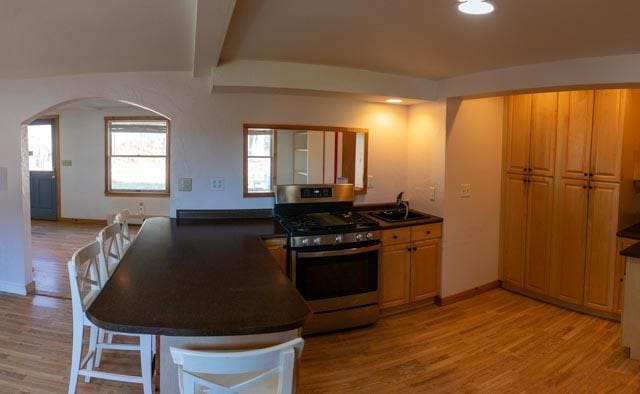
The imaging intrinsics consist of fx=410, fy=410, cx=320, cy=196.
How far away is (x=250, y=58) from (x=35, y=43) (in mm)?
1323

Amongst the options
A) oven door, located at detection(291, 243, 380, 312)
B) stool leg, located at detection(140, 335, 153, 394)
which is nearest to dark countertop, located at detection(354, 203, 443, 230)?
oven door, located at detection(291, 243, 380, 312)

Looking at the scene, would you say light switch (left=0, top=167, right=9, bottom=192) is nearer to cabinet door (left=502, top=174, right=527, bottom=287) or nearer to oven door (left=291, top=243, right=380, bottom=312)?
oven door (left=291, top=243, right=380, bottom=312)

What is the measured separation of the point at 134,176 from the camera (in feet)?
23.9

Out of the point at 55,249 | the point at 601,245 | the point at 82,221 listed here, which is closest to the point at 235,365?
the point at 601,245

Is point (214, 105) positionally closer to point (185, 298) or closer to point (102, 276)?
point (102, 276)

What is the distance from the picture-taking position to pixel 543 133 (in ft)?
12.5

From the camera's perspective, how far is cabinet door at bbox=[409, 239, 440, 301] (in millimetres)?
3602

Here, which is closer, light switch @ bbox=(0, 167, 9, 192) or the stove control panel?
the stove control panel

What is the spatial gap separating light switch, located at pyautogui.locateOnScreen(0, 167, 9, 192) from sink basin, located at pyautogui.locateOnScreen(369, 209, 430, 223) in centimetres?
337

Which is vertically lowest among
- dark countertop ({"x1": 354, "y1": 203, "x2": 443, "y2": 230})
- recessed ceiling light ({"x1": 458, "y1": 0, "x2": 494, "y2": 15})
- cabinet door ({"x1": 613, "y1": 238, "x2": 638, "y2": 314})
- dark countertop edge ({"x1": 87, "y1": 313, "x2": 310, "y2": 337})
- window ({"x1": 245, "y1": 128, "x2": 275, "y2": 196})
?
cabinet door ({"x1": 613, "y1": 238, "x2": 638, "y2": 314})

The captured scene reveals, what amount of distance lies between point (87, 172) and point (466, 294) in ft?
21.9

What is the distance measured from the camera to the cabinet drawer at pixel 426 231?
3.56 m

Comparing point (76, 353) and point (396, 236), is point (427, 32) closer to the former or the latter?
point (396, 236)

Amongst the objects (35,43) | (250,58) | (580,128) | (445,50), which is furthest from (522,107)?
(35,43)
